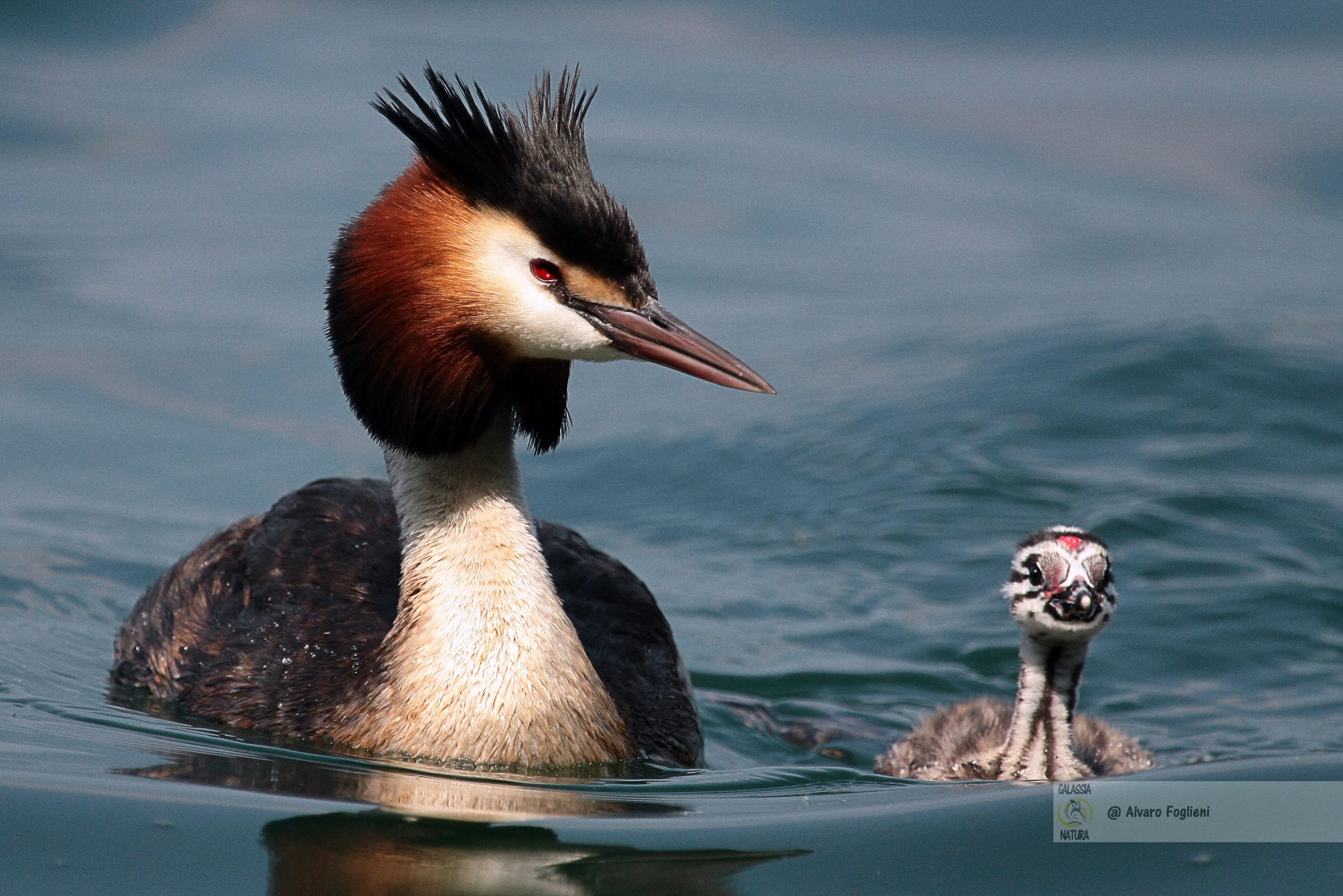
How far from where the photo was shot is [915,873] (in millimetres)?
4680

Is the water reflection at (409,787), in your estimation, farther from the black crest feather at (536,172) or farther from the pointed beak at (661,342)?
the black crest feather at (536,172)

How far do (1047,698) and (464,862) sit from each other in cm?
→ 292

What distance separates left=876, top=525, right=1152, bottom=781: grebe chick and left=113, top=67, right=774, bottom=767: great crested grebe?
1.08 meters

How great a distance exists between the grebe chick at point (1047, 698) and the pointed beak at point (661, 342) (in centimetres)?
166

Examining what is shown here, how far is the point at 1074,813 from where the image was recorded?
5.04 meters

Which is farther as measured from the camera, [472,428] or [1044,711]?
[1044,711]

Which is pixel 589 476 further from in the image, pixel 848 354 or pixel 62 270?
pixel 62 270

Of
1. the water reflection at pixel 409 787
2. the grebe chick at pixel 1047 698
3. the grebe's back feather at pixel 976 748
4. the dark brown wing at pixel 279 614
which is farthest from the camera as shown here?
the grebe's back feather at pixel 976 748

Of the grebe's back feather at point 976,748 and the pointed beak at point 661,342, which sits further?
the grebe's back feather at point 976,748

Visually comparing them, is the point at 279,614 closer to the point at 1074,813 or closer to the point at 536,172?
the point at 536,172

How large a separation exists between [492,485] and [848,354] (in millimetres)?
6657

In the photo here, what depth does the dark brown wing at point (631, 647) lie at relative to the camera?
6.58 meters

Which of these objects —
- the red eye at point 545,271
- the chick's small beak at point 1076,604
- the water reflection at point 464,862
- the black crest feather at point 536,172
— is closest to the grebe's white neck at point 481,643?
the red eye at point 545,271

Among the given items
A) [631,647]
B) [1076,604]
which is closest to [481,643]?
[631,647]
